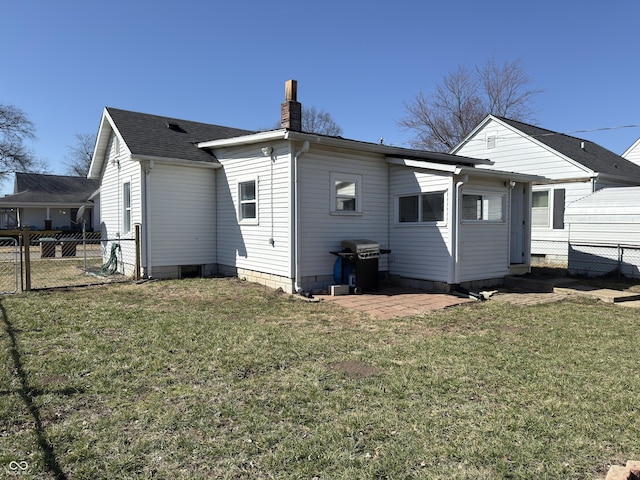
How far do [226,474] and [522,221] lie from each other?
1110 cm

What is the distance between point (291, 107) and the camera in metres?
10.5

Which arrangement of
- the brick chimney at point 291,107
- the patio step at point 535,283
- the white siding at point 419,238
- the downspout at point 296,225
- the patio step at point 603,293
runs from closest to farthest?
the patio step at point 603,293 < the downspout at point 296,225 < the white siding at point 419,238 < the patio step at point 535,283 < the brick chimney at point 291,107

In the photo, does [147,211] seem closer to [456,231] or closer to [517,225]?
[456,231]

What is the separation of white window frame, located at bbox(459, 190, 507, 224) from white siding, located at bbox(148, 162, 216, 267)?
21.6 ft

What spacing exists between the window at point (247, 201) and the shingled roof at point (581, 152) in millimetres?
11404

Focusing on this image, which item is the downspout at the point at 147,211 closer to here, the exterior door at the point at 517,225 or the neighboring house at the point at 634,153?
the exterior door at the point at 517,225

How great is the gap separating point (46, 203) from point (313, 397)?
34332 millimetres

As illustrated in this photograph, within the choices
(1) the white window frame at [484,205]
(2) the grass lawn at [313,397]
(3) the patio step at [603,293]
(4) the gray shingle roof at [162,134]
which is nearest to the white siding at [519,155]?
(1) the white window frame at [484,205]

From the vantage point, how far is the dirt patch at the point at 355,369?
448 centimetres

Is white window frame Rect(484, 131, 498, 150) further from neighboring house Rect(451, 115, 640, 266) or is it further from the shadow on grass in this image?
the shadow on grass

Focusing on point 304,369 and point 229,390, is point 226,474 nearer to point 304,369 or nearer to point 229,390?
point 229,390

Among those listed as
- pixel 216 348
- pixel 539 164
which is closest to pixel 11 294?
pixel 216 348

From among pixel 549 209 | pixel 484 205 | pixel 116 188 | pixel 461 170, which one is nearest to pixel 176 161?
pixel 116 188

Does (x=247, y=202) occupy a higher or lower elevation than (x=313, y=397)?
higher
